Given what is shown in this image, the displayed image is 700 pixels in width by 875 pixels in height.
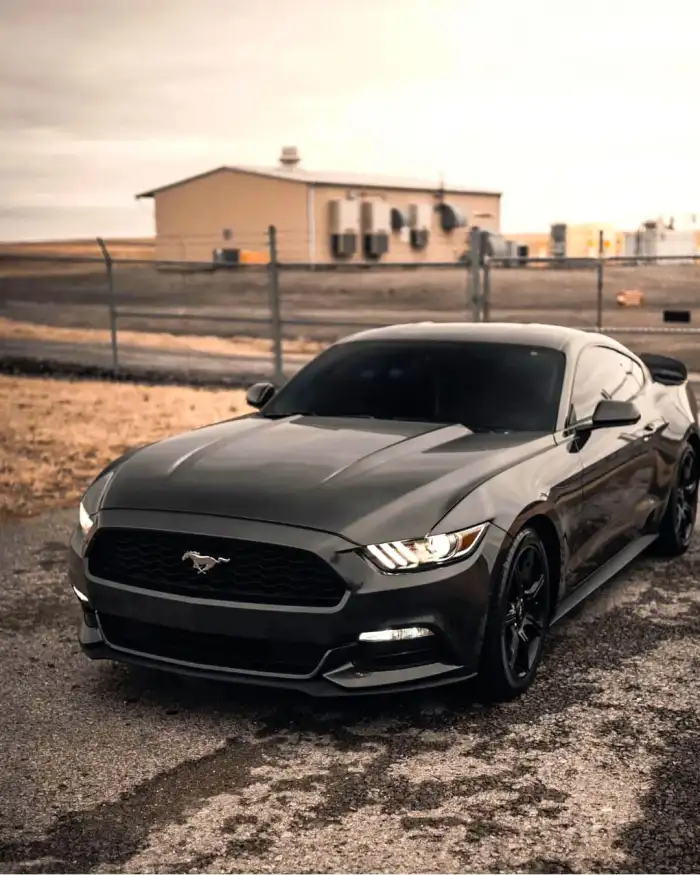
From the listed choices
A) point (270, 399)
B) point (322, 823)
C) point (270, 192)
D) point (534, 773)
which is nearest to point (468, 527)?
point (534, 773)

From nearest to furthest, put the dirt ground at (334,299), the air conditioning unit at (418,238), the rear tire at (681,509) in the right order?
the rear tire at (681,509)
the dirt ground at (334,299)
the air conditioning unit at (418,238)

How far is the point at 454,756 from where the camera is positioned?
4.36 metres

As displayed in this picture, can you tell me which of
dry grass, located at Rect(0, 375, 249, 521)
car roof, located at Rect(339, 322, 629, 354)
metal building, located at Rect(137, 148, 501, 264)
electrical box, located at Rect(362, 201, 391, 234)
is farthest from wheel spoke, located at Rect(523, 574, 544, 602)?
electrical box, located at Rect(362, 201, 391, 234)

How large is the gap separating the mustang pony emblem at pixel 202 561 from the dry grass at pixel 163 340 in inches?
684

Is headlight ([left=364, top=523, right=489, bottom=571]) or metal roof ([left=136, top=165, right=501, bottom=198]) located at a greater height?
metal roof ([left=136, top=165, right=501, bottom=198])

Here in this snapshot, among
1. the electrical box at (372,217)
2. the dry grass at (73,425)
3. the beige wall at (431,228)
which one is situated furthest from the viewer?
the electrical box at (372,217)


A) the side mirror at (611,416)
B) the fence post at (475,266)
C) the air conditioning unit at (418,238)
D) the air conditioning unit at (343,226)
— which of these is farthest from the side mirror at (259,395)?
the air conditioning unit at (418,238)

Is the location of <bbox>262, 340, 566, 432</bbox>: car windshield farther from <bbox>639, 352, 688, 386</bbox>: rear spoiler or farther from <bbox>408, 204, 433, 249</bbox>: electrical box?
<bbox>408, 204, 433, 249</bbox>: electrical box

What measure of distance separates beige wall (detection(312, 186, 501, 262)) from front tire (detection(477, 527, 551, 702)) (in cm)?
3836

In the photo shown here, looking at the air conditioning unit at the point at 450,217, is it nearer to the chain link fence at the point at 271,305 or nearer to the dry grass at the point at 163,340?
the chain link fence at the point at 271,305

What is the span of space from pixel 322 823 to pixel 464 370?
275 centimetres

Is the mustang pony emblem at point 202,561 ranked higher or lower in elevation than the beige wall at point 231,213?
lower

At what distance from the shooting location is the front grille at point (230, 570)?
4363 mm

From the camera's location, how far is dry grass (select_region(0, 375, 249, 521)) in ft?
32.9
